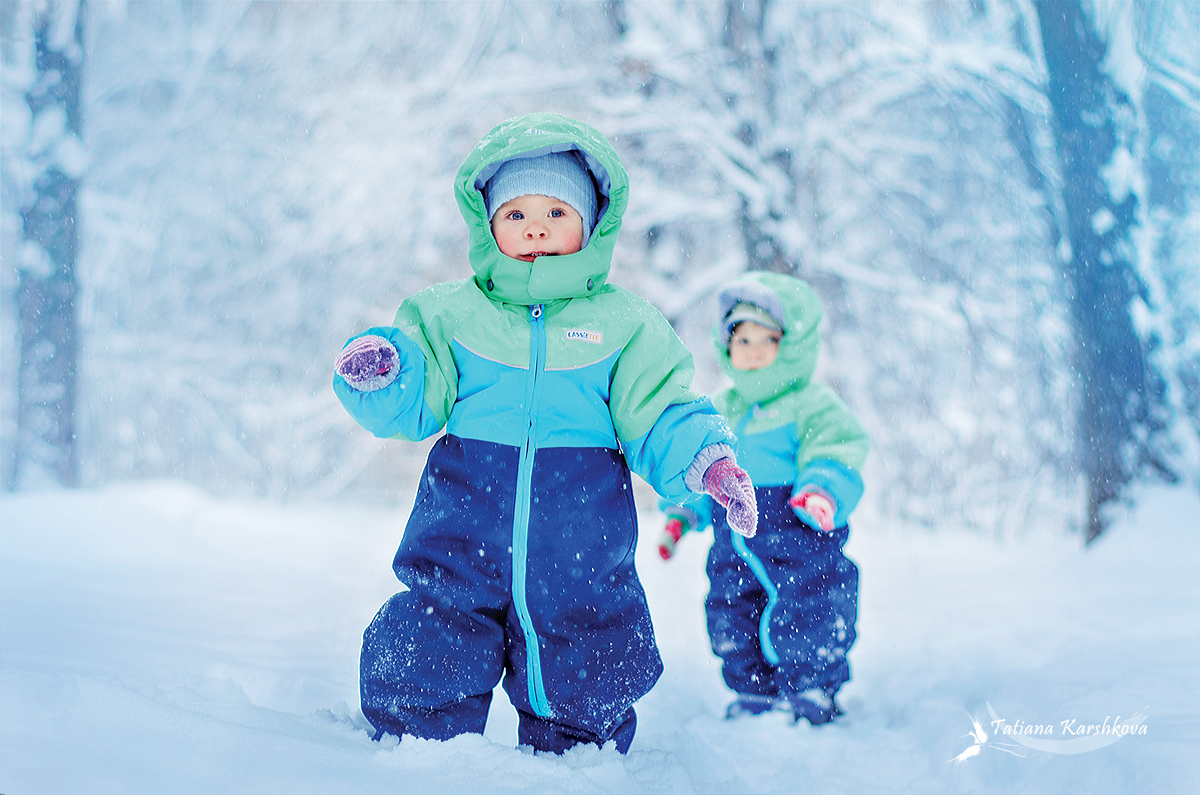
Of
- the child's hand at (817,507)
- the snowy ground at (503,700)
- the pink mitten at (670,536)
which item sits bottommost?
the snowy ground at (503,700)

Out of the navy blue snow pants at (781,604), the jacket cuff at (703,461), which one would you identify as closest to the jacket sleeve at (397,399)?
the jacket cuff at (703,461)

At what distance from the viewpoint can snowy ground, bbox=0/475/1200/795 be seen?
1415 millimetres

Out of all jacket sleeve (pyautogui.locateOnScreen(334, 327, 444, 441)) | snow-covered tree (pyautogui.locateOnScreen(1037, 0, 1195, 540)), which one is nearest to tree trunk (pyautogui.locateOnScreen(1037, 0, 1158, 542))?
snow-covered tree (pyautogui.locateOnScreen(1037, 0, 1195, 540))

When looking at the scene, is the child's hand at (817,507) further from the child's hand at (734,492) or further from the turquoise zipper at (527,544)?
the turquoise zipper at (527,544)

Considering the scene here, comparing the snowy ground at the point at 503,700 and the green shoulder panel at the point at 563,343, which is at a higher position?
the green shoulder panel at the point at 563,343

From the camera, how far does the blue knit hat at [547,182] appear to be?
198 centimetres

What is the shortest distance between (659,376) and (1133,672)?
5.88ft

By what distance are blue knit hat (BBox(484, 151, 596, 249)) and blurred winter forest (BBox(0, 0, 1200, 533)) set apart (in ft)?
12.5

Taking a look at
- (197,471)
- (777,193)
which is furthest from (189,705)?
(197,471)

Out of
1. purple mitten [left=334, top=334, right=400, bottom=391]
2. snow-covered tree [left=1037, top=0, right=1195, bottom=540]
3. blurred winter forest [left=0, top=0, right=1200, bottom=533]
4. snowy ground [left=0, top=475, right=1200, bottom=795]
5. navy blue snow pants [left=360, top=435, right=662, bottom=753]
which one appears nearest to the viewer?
snowy ground [left=0, top=475, right=1200, bottom=795]

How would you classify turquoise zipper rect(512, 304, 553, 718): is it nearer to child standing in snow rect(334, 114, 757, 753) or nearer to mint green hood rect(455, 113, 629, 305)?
child standing in snow rect(334, 114, 757, 753)

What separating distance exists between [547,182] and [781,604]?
158 centimetres

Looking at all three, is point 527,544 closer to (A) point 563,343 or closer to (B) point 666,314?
(A) point 563,343

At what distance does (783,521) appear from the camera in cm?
268
